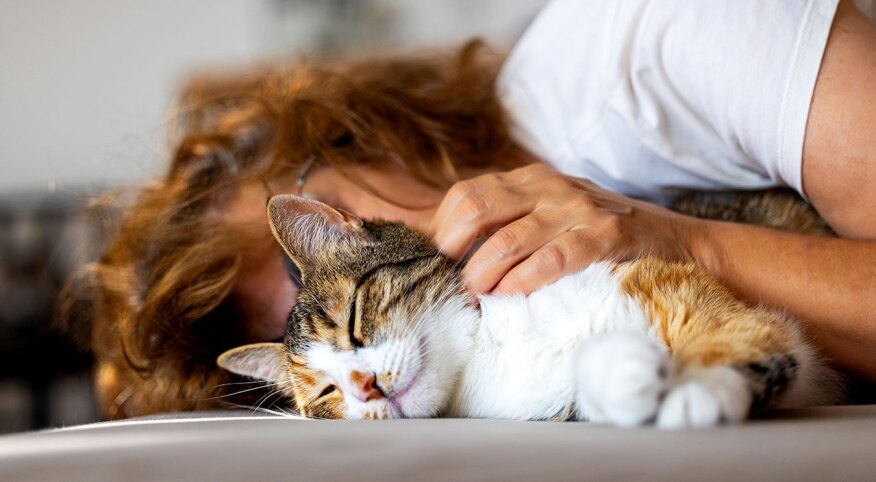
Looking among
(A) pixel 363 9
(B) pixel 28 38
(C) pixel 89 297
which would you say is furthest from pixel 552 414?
(B) pixel 28 38

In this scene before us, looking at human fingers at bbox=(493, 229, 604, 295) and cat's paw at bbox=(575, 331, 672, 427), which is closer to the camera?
cat's paw at bbox=(575, 331, 672, 427)

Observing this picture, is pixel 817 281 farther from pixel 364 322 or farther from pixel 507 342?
pixel 364 322

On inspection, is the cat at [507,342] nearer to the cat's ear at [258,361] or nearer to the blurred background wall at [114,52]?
the cat's ear at [258,361]

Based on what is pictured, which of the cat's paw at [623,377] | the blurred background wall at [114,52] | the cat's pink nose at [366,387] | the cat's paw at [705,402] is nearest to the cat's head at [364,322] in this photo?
the cat's pink nose at [366,387]

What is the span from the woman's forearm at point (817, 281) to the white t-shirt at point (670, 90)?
0.14 m

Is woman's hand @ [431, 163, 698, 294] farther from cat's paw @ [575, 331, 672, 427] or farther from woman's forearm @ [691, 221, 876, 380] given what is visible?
cat's paw @ [575, 331, 672, 427]

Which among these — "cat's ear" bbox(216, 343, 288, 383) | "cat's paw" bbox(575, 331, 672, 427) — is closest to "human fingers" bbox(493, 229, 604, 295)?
"cat's paw" bbox(575, 331, 672, 427)

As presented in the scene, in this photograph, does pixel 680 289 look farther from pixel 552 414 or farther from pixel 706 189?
pixel 706 189

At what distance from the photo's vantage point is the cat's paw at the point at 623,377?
2.19ft

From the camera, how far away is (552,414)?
0.90 meters

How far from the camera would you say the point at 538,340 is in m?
0.93

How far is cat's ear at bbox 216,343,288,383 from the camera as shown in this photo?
1195 mm

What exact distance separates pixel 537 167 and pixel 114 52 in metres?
3.40

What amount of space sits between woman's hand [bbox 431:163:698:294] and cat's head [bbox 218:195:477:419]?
0.19 ft
